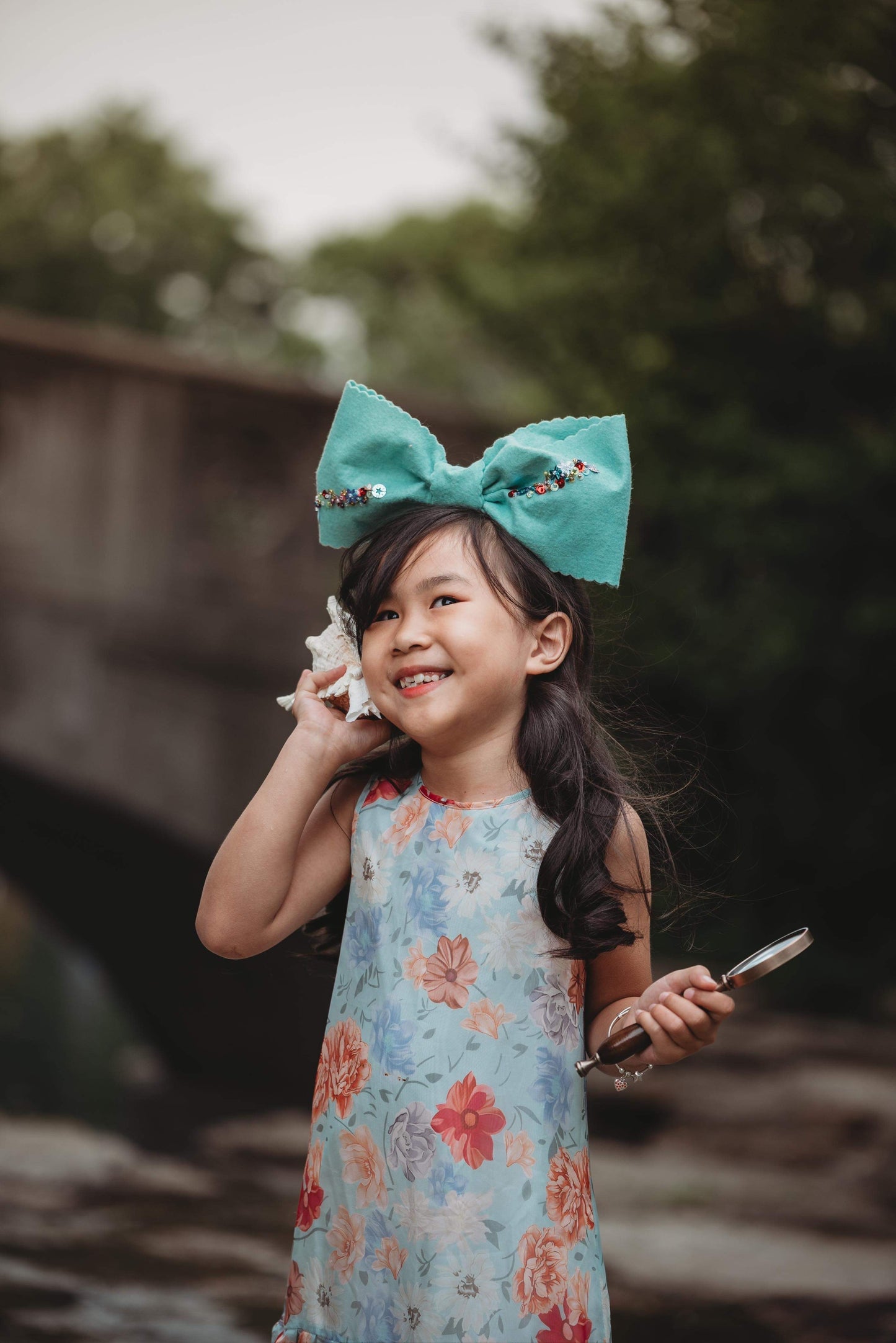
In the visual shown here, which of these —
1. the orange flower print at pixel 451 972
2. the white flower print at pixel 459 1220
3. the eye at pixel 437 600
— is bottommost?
the white flower print at pixel 459 1220

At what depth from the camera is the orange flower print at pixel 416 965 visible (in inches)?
61.8

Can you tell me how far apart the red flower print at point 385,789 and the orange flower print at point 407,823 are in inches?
1.4

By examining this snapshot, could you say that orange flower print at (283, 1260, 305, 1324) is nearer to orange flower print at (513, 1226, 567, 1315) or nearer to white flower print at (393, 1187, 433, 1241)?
white flower print at (393, 1187, 433, 1241)

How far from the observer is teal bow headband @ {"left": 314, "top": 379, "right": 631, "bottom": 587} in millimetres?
1637

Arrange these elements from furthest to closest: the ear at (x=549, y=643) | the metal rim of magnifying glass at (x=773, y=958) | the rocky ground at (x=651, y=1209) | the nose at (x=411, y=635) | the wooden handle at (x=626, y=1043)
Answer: the rocky ground at (x=651, y=1209) → the ear at (x=549, y=643) → the nose at (x=411, y=635) → the wooden handle at (x=626, y=1043) → the metal rim of magnifying glass at (x=773, y=958)

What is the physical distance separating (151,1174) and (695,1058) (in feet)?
9.85

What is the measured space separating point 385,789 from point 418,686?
206 millimetres

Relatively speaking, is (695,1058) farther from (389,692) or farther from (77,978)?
(77,978)

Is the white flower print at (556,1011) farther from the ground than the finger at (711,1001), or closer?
farther from the ground

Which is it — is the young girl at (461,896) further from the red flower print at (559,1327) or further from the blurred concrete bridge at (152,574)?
the blurred concrete bridge at (152,574)

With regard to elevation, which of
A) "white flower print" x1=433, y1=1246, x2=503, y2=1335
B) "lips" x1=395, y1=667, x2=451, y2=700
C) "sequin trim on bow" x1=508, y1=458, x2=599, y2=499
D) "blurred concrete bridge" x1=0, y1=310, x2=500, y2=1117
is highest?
"blurred concrete bridge" x1=0, y1=310, x2=500, y2=1117

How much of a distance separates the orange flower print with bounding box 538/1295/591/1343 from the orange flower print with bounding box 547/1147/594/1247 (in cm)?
7

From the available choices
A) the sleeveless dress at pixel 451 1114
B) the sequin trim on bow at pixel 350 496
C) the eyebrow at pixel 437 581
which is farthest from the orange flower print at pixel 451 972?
the sequin trim on bow at pixel 350 496

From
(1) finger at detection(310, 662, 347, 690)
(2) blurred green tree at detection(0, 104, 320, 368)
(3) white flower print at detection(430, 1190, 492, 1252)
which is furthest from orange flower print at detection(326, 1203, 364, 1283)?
(2) blurred green tree at detection(0, 104, 320, 368)
